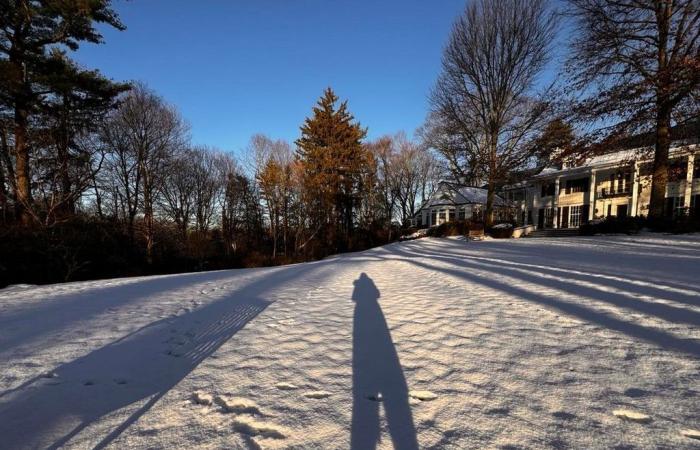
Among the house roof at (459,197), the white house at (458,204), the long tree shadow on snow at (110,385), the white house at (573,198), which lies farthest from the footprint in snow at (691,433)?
the house roof at (459,197)

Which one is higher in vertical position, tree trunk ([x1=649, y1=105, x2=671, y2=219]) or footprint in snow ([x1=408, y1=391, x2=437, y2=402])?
tree trunk ([x1=649, y1=105, x2=671, y2=219])

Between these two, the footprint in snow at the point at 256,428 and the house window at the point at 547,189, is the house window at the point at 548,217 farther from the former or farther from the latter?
the footprint in snow at the point at 256,428

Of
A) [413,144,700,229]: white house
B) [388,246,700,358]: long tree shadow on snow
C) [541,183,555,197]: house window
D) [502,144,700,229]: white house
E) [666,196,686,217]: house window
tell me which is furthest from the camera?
[541,183,555,197]: house window

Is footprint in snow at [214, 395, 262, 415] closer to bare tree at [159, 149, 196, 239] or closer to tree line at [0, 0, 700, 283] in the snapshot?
tree line at [0, 0, 700, 283]

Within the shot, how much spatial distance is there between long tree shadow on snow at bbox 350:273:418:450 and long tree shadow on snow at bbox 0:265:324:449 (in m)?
1.68

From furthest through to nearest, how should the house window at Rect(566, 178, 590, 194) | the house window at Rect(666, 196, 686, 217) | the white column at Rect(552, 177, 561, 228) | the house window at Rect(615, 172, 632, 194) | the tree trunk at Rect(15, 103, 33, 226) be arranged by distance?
the white column at Rect(552, 177, 561, 228) < the house window at Rect(566, 178, 590, 194) < the house window at Rect(615, 172, 632, 194) < the house window at Rect(666, 196, 686, 217) < the tree trunk at Rect(15, 103, 33, 226)

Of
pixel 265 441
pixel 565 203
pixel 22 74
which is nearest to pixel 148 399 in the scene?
pixel 265 441

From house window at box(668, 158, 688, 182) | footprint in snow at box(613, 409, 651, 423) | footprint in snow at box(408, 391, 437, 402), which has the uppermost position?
house window at box(668, 158, 688, 182)

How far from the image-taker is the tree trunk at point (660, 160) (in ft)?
38.9

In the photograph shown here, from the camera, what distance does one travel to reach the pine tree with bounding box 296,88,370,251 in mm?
30828

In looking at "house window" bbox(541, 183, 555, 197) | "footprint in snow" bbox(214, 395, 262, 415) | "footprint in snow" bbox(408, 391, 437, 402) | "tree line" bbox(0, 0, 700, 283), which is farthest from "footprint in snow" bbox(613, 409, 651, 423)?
"house window" bbox(541, 183, 555, 197)

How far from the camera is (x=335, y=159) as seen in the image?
32.0m

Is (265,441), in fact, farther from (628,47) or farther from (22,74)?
(628,47)

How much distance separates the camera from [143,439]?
1986 millimetres
